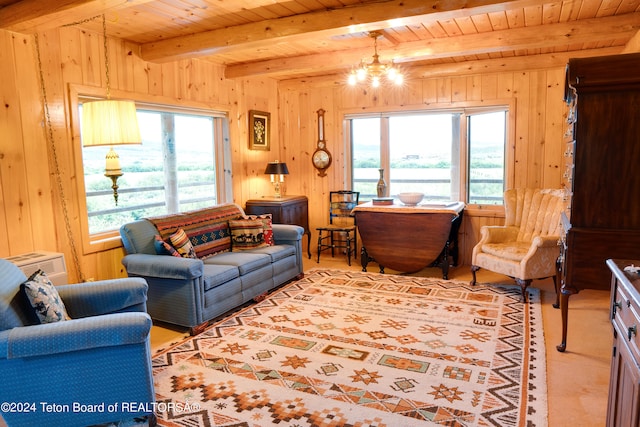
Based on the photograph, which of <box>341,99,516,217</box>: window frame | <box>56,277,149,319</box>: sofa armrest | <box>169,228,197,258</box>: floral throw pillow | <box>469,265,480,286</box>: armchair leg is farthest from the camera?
<box>341,99,516,217</box>: window frame

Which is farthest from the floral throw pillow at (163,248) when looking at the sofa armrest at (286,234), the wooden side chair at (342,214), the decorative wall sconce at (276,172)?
the wooden side chair at (342,214)

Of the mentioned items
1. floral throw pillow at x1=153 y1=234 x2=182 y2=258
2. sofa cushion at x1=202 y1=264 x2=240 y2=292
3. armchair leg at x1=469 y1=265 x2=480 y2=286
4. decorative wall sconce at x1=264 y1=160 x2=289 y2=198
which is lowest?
armchair leg at x1=469 y1=265 x2=480 y2=286

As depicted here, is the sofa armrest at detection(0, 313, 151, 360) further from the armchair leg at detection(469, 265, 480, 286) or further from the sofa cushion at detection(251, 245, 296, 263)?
the armchair leg at detection(469, 265, 480, 286)

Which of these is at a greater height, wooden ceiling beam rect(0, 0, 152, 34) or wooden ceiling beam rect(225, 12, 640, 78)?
wooden ceiling beam rect(225, 12, 640, 78)

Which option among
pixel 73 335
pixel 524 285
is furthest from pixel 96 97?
pixel 524 285

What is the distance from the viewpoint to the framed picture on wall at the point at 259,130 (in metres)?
5.38

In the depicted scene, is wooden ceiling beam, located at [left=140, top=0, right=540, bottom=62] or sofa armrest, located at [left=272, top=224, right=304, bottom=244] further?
sofa armrest, located at [left=272, top=224, right=304, bottom=244]

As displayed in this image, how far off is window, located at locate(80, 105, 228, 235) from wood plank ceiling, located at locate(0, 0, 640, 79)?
2.28 feet

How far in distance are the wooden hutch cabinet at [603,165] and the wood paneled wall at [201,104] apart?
8.22 feet

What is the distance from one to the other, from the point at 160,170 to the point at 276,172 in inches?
57.0

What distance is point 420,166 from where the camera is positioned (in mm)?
5477

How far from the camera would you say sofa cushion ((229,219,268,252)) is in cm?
433

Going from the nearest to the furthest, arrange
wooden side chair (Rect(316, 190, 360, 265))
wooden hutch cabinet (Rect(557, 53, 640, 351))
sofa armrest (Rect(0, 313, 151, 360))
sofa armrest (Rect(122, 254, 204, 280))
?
sofa armrest (Rect(0, 313, 151, 360)) → wooden hutch cabinet (Rect(557, 53, 640, 351)) → sofa armrest (Rect(122, 254, 204, 280)) → wooden side chair (Rect(316, 190, 360, 265))

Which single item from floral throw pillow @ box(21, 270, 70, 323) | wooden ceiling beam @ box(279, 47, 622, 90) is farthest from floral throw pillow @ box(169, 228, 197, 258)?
wooden ceiling beam @ box(279, 47, 622, 90)
